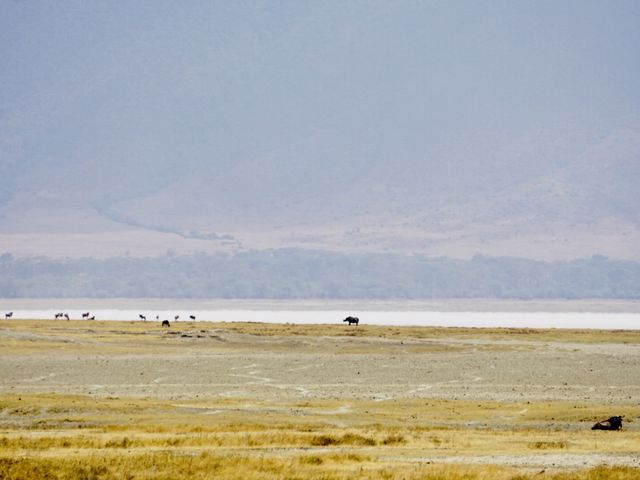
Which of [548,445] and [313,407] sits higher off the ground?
[313,407]

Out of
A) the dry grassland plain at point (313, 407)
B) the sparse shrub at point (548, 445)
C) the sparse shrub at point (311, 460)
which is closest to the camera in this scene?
the dry grassland plain at point (313, 407)

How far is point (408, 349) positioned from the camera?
87.1 m

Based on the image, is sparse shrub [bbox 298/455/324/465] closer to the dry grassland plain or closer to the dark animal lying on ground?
the dry grassland plain

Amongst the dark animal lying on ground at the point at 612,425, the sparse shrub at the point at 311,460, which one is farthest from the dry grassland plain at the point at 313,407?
the dark animal lying on ground at the point at 612,425

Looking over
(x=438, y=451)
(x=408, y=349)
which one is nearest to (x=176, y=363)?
(x=408, y=349)

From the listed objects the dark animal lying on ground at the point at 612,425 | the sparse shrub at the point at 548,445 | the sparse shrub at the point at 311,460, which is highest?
the dark animal lying on ground at the point at 612,425

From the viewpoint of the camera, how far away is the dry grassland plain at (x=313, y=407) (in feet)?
106

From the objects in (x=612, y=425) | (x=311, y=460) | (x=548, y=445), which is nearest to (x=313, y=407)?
(x=612, y=425)

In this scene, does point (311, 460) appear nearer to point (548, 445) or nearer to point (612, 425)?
point (548, 445)

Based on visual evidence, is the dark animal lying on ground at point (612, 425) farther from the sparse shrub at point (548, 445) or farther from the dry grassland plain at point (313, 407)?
the sparse shrub at point (548, 445)

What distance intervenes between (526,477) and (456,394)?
2712 centimetres

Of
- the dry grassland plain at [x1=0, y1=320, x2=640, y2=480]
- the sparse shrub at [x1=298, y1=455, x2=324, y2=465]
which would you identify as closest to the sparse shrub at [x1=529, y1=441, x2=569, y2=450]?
the dry grassland plain at [x1=0, y1=320, x2=640, y2=480]

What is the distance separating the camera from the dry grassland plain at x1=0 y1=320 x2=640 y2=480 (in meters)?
32.4

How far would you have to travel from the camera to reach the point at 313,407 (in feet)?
167
